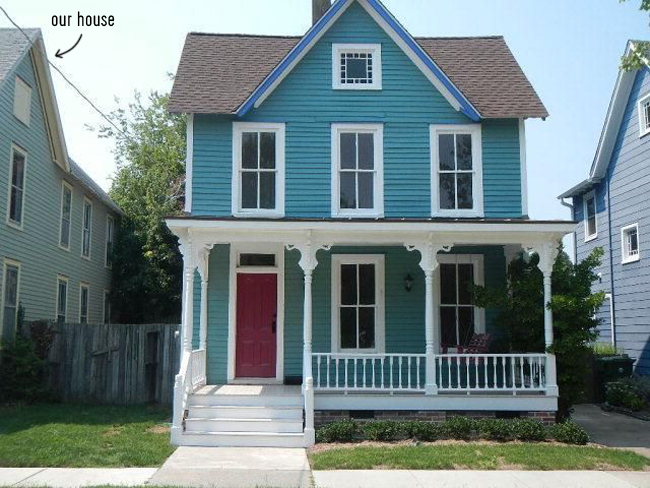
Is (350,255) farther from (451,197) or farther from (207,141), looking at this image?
(207,141)

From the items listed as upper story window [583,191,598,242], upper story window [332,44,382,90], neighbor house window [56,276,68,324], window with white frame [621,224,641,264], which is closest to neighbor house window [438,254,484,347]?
upper story window [332,44,382,90]

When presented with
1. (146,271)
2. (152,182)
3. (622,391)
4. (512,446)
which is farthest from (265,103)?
(152,182)

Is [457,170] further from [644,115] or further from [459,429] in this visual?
[644,115]

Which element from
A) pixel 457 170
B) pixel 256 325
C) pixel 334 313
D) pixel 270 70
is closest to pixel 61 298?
pixel 256 325

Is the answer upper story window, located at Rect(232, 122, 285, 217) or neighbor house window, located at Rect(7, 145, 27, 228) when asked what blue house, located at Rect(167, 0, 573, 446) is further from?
neighbor house window, located at Rect(7, 145, 27, 228)

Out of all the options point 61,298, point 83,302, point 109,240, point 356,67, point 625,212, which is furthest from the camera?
→ point 109,240

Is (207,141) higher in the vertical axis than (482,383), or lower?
higher

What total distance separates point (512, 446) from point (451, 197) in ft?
17.9

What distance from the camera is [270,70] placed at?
1548cm

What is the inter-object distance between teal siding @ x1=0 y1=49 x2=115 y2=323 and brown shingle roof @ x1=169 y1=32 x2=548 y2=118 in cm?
461

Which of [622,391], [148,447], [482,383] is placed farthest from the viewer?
[622,391]

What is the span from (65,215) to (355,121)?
10.5 metres

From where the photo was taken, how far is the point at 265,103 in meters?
14.4

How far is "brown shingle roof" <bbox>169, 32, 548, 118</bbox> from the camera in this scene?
14414 millimetres
